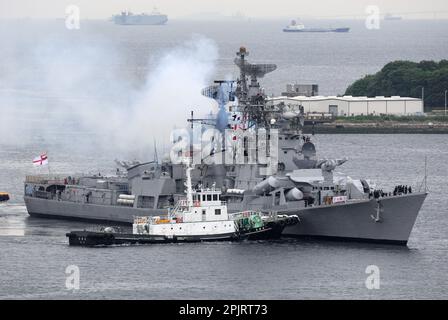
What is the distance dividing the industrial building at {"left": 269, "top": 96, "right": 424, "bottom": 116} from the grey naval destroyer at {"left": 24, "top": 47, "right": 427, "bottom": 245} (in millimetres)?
51002

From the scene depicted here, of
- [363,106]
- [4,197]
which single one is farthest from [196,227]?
[363,106]

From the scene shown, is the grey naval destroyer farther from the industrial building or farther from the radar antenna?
the industrial building

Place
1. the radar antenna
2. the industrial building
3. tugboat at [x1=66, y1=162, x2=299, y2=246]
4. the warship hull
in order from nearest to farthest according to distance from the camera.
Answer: the warship hull → tugboat at [x1=66, y1=162, x2=299, y2=246] → the radar antenna → the industrial building

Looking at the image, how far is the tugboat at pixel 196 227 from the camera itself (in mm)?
74062

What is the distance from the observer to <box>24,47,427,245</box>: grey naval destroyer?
7462 cm

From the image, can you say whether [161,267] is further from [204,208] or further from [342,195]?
[342,195]

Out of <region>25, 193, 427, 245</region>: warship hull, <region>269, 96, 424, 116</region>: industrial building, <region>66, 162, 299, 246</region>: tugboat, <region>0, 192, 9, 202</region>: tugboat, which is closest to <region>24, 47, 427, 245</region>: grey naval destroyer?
<region>25, 193, 427, 245</region>: warship hull

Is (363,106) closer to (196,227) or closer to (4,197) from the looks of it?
(4,197)

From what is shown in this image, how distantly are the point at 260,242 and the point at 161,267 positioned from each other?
26.0ft

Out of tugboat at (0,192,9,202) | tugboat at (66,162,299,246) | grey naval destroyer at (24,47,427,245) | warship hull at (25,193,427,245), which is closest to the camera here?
warship hull at (25,193,427,245)

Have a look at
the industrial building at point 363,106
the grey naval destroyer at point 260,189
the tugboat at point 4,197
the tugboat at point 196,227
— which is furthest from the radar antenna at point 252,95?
the industrial building at point 363,106

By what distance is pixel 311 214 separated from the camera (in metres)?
75.7

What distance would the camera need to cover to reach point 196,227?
74.2 metres

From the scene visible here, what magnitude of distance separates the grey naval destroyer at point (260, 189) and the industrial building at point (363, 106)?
51.0 meters
